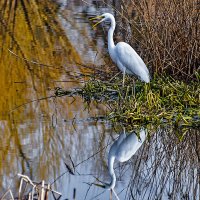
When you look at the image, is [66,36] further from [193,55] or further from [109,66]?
[193,55]

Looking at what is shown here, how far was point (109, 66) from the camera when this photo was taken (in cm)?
999

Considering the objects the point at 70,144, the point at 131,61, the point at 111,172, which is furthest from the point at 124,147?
the point at 131,61

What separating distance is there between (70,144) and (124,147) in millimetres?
517

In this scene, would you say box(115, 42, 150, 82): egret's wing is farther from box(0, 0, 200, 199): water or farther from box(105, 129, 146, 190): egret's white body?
box(105, 129, 146, 190): egret's white body

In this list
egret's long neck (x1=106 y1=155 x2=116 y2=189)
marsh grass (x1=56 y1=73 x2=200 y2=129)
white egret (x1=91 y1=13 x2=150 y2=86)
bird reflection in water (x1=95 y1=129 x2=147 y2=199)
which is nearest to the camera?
egret's long neck (x1=106 y1=155 x2=116 y2=189)

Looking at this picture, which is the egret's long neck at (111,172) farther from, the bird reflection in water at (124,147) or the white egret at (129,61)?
the white egret at (129,61)

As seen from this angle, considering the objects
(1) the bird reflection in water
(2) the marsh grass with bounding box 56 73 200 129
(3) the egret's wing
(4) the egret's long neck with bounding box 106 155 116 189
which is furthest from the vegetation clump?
(4) the egret's long neck with bounding box 106 155 116 189

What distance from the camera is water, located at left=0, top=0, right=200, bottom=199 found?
5836 millimetres

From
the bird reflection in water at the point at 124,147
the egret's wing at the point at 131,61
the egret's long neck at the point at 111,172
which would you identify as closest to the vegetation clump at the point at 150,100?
the egret's wing at the point at 131,61

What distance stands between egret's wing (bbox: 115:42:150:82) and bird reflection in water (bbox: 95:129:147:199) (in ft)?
3.78

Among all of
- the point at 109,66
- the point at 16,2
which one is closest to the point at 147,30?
the point at 109,66

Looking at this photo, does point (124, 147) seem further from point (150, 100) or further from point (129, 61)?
point (129, 61)

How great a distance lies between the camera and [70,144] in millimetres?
6965

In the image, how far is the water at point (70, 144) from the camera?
5836 millimetres
